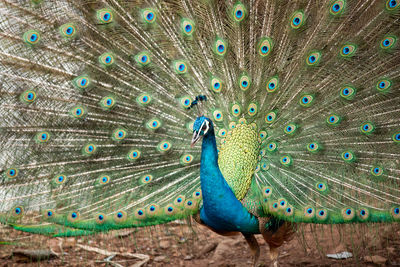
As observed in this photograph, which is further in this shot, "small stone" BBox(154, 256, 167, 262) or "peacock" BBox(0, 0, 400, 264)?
"small stone" BBox(154, 256, 167, 262)

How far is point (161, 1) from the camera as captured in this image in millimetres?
2533

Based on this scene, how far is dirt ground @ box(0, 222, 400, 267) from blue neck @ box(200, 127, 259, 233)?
92 centimetres

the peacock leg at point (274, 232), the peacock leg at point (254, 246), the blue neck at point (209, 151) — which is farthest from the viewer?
the peacock leg at point (254, 246)

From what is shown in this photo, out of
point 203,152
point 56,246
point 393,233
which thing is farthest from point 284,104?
point 56,246

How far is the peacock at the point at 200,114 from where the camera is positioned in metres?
2.52

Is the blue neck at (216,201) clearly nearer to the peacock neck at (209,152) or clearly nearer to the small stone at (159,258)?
the peacock neck at (209,152)

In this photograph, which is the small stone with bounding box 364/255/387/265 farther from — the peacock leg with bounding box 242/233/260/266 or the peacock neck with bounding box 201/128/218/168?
the peacock neck with bounding box 201/128/218/168

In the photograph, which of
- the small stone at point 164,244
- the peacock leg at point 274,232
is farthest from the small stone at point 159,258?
the peacock leg at point 274,232

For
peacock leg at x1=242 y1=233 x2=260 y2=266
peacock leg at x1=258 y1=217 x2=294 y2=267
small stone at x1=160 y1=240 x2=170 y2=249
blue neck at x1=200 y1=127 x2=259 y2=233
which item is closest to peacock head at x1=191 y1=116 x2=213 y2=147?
blue neck at x1=200 y1=127 x2=259 y2=233

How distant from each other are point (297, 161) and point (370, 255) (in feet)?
4.62

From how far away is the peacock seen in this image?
2.52 meters

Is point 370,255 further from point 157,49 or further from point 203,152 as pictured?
point 157,49

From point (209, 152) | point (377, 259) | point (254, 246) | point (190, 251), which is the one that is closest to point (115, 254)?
point (190, 251)

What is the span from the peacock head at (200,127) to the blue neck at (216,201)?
0.08m
